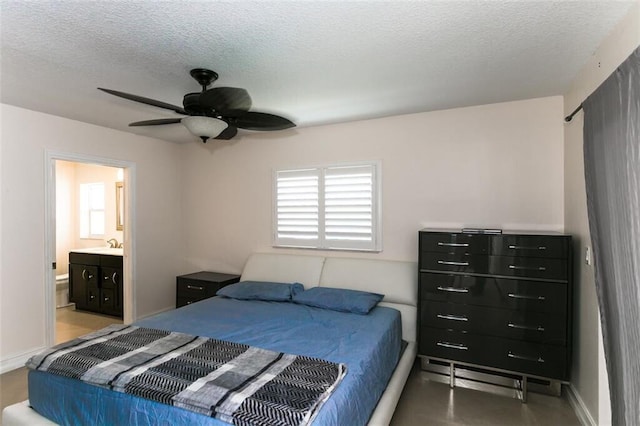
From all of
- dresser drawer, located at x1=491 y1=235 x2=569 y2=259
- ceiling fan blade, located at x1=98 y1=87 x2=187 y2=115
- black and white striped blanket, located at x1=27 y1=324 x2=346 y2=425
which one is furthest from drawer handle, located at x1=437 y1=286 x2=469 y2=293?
ceiling fan blade, located at x1=98 y1=87 x2=187 y2=115

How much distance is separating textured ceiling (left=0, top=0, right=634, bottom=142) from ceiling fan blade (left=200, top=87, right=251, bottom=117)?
312 mm

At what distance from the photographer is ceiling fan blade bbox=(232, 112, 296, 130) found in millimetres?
2242

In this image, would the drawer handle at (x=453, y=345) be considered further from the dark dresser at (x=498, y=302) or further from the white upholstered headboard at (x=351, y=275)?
the white upholstered headboard at (x=351, y=275)

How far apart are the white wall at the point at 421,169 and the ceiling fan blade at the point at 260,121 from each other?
137 centimetres

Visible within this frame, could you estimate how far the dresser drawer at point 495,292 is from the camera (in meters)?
2.43

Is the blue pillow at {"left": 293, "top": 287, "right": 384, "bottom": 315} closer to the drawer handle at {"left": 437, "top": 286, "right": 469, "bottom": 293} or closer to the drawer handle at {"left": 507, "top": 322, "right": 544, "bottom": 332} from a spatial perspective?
the drawer handle at {"left": 437, "top": 286, "right": 469, "bottom": 293}

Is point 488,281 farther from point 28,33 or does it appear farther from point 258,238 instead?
point 28,33

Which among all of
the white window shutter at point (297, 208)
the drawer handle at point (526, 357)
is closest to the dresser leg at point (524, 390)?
the drawer handle at point (526, 357)

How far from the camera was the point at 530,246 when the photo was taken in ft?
8.21

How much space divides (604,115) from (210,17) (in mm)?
2126

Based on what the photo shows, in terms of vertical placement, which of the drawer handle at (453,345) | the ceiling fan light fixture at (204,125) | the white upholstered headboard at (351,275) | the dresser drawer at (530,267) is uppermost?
the ceiling fan light fixture at (204,125)

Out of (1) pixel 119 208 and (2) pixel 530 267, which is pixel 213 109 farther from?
(1) pixel 119 208

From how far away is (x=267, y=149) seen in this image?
4105mm

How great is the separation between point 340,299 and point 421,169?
5.11ft
